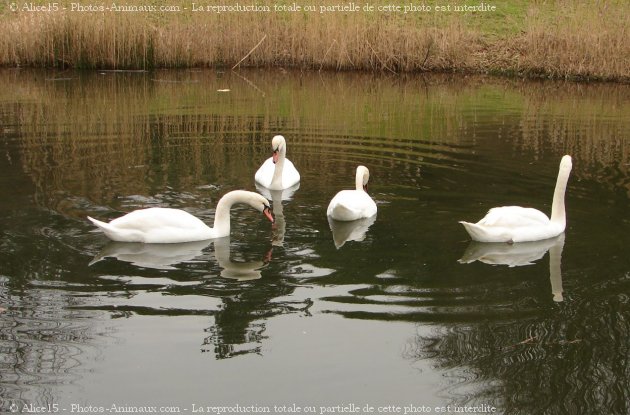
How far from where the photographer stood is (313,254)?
26.5 ft

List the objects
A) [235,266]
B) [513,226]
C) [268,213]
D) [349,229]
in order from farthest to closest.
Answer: [349,229], [268,213], [513,226], [235,266]

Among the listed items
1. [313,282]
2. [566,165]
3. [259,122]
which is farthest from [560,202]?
[259,122]

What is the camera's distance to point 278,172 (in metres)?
10.8

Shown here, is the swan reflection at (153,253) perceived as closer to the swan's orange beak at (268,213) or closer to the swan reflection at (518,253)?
the swan's orange beak at (268,213)

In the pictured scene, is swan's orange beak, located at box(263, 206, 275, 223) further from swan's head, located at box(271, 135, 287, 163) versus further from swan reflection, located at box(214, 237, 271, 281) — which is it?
swan's head, located at box(271, 135, 287, 163)

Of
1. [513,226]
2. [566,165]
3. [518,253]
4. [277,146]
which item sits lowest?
[518,253]

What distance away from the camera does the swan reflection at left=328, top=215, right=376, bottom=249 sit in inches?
345

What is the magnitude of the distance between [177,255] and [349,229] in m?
1.91

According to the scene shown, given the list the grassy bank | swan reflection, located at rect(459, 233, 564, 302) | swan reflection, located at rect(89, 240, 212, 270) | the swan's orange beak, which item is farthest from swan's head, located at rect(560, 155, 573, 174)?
the grassy bank

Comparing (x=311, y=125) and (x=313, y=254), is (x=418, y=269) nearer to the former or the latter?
(x=313, y=254)

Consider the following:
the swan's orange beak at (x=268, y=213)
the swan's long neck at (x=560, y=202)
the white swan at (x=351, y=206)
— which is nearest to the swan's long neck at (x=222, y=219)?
the swan's orange beak at (x=268, y=213)

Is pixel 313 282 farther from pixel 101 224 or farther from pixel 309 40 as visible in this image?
pixel 309 40

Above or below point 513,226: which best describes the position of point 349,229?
below

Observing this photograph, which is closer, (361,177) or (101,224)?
(101,224)
